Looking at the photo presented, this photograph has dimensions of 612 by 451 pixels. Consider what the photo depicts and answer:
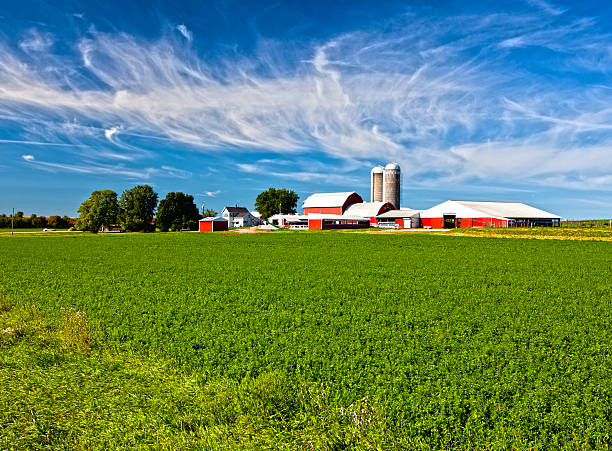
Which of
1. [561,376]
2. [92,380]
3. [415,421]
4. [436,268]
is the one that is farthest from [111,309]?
[436,268]

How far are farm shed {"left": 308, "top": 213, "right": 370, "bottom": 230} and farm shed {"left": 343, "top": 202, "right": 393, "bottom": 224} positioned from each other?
2769mm

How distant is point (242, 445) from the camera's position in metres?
4.18

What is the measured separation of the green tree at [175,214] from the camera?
8950 cm

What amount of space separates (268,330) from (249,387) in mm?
2641

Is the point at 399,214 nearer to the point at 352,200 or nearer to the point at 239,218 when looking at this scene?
the point at 352,200

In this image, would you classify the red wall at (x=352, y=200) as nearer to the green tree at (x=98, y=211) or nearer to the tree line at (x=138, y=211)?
the tree line at (x=138, y=211)

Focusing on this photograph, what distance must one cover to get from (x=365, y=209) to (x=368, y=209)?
32.2 inches

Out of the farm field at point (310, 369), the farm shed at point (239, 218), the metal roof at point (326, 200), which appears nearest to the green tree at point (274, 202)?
the farm shed at point (239, 218)

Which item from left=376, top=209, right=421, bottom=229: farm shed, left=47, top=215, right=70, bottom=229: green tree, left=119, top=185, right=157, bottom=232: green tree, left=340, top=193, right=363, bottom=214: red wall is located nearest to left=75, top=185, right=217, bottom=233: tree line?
left=119, top=185, right=157, bottom=232: green tree

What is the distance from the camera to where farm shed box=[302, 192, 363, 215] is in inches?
3669

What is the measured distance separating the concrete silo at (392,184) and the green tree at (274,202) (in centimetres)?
3235

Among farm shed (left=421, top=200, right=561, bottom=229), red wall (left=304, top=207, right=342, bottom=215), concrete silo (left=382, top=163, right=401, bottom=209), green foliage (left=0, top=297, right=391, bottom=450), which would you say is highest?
concrete silo (left=382, top=163, right=401, bottom=209)

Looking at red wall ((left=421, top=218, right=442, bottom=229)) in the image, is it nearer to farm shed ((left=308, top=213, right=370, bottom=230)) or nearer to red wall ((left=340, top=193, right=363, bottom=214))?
farm shed ((left=308, top=213, right=370, bottom=230))

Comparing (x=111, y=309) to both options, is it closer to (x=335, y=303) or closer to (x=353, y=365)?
(x=335, y=303)
